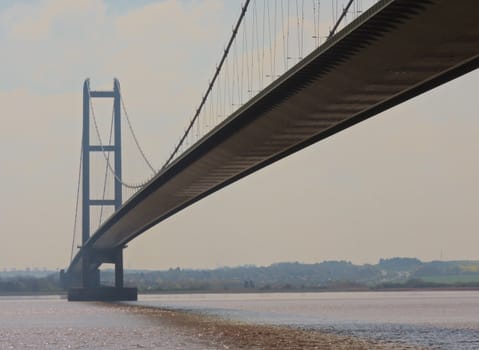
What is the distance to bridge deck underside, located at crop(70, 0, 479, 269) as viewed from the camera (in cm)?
3022

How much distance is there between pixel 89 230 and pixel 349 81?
273 ft

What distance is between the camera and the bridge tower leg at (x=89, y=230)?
111250 millimetres

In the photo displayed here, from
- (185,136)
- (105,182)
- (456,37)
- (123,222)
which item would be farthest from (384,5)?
(105,182)

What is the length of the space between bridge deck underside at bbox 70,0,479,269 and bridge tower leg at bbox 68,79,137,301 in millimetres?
50126

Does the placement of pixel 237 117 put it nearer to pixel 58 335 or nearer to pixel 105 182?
pixel 58 335

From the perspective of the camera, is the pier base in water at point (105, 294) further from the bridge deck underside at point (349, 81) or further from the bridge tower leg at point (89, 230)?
the bridge deck underside at point (349, 81)

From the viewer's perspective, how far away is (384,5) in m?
29.3

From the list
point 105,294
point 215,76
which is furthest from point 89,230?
point 215,76

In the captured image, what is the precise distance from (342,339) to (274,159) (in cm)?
1304

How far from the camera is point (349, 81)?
37406 mm

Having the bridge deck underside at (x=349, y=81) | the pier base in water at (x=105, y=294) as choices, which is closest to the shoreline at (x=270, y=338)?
the bridge deck underside at (x=349, y=81)

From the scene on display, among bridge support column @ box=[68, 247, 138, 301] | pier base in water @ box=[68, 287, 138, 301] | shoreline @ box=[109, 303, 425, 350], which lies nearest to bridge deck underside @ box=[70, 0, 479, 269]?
shoreline @ box=[109, 303, 425, 350]

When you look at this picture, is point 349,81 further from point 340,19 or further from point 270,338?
point 270,338

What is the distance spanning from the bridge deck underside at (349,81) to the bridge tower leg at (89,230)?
50.1 meters
